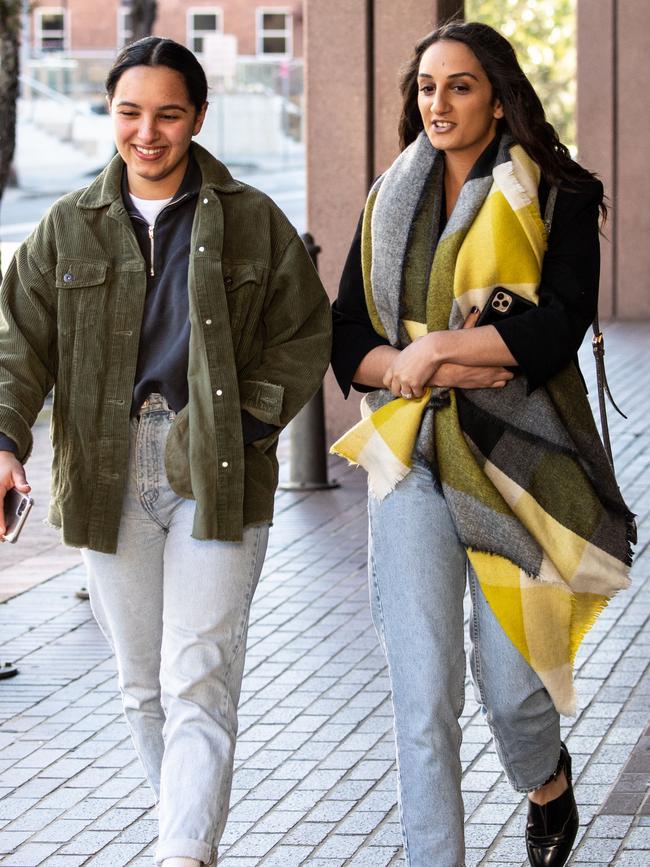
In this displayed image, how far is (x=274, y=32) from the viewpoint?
62.2 meters

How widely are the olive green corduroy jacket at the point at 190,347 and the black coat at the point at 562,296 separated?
255 millimetres

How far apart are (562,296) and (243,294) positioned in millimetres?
717

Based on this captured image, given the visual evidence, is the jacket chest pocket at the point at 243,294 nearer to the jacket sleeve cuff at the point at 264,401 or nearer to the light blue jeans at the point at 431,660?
the jacket sleeve cuff at the point at 264,401

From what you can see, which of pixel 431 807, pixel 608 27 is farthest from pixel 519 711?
pixel 608 27

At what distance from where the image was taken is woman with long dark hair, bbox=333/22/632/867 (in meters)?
3.89

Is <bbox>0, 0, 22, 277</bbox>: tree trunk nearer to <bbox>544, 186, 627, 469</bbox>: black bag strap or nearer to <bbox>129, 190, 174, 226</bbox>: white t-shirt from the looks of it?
<bbox>129, 190, 174, 226</bbox>: white t-shirt

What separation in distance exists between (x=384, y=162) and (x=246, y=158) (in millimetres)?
36690

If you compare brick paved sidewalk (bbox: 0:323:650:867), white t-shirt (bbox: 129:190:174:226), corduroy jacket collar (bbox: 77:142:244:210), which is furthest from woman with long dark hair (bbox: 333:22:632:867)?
brick paved sidewalk (bbox: 0:323:650:867)

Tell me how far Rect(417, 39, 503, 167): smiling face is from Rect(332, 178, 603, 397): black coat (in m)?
0.21

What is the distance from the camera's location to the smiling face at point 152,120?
3854mm

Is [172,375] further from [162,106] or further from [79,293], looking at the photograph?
[162,106]

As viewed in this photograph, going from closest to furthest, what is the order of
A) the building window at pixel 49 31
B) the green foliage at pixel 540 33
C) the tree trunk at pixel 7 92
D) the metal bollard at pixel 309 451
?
the metal bollard at pixel 309 451, the tree trunk at pixel 7 92, the green foliage at pixel 540 33, the building window at pixel 49 31

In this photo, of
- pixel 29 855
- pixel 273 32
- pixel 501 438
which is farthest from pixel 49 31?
pixel 501 438

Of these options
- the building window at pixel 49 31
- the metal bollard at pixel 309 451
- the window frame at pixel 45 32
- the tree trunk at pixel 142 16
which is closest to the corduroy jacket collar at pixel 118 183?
the metal bollard at pixel 309 451
